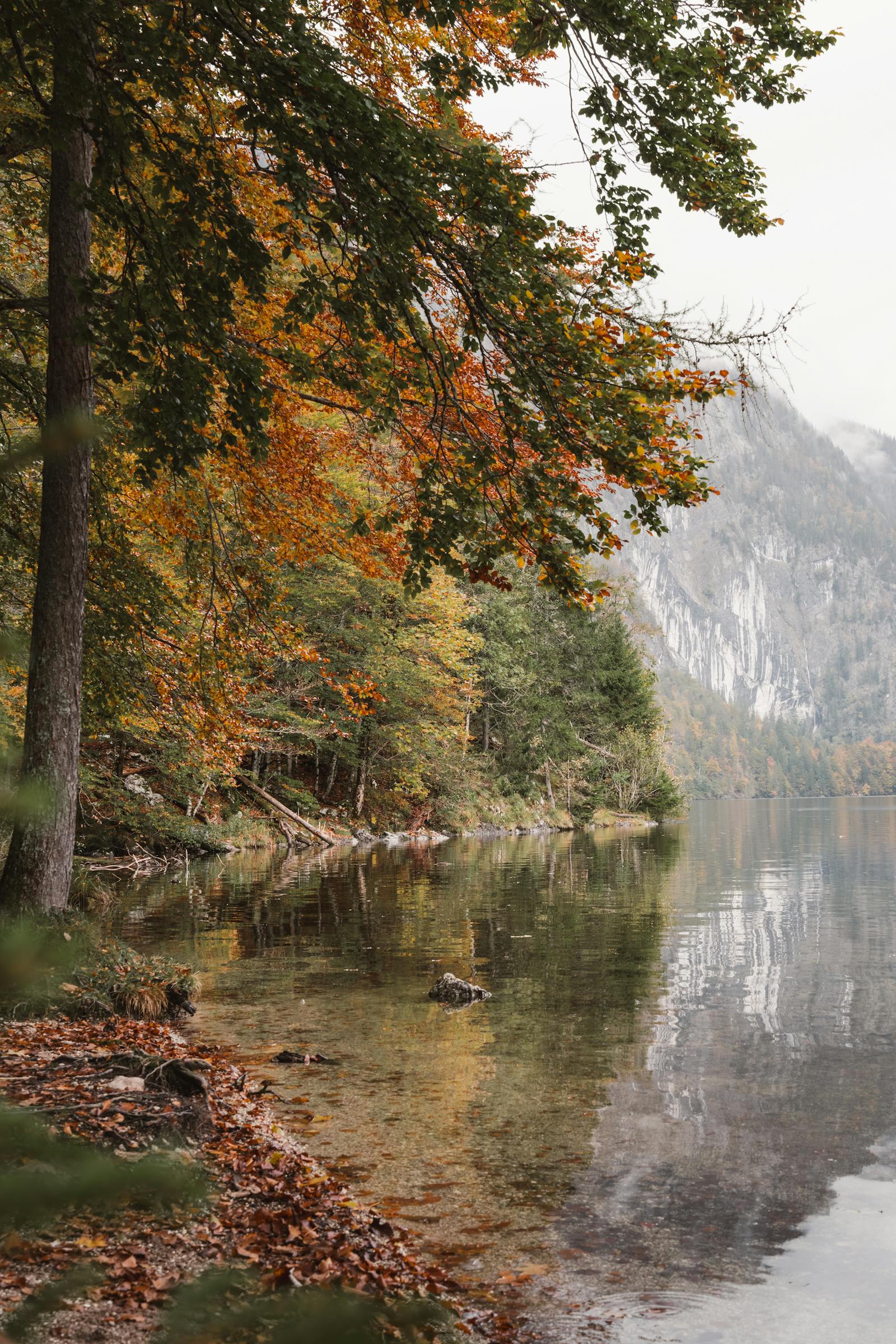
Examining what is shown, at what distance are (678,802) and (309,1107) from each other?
56813 mm

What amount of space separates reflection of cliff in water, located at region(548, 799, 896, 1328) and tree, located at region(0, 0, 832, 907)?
430 centimetres

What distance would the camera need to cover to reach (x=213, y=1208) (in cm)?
441

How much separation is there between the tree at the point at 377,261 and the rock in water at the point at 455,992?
15.1ft

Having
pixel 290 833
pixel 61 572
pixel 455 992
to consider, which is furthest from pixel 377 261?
pixel 290 833

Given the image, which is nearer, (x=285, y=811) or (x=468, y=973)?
(x=468, y=973)

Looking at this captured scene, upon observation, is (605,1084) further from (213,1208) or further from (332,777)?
(332,777)

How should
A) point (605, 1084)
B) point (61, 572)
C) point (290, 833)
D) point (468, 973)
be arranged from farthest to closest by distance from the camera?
1. point (290, 833)
2. point (468, 973)
3. point (61, 572)
4. point (605, 1084)

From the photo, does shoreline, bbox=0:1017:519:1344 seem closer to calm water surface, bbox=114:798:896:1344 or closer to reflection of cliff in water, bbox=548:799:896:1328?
calm water surface, bbox=114:798:896:1344

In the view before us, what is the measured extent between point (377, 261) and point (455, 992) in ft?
26.1

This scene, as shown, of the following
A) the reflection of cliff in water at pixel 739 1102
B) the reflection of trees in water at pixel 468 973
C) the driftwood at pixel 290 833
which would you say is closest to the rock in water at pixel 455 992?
the reflection of trees in water at pixel 468 973

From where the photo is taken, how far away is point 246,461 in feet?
40.8

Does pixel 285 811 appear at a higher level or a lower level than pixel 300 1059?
higher

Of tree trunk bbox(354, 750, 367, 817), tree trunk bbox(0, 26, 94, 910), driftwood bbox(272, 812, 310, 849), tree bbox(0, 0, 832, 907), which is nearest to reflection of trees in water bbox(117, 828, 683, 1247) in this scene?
tree trunk bbox(0, 26, 94, 910)

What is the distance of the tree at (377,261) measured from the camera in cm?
638
